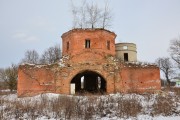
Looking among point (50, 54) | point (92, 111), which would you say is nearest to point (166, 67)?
point (50, 54)

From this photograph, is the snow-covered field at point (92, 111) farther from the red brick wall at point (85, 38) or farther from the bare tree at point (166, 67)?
the bare tree at point (166, 67)

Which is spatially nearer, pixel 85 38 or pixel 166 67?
pixel 85 38

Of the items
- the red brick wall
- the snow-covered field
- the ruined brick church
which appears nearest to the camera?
the snow-covered field

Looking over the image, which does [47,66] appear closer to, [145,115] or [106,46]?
[106,46]

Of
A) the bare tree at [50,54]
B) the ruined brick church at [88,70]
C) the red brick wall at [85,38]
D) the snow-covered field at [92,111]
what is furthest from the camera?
the bare tree at [50,54]

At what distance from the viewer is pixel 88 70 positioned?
77.7 feet

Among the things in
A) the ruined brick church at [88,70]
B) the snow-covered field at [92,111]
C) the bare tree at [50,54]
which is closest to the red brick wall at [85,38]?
the ruined brick church at [88,70]

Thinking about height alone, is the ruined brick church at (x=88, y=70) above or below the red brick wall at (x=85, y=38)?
below

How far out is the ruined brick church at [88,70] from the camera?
23078 mm

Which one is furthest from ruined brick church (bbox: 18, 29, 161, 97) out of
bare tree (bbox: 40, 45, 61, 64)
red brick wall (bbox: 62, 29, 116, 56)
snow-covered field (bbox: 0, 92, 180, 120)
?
bare tree (bbox: 40, 45, 61, 64)

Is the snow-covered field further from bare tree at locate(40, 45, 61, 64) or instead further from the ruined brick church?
bare tree at locate(40, 45, 61, 64)

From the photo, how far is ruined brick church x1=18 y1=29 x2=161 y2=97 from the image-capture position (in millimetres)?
23078

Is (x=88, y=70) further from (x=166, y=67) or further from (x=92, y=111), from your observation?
(x=166, y=67)

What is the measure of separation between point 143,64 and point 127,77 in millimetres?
2138
